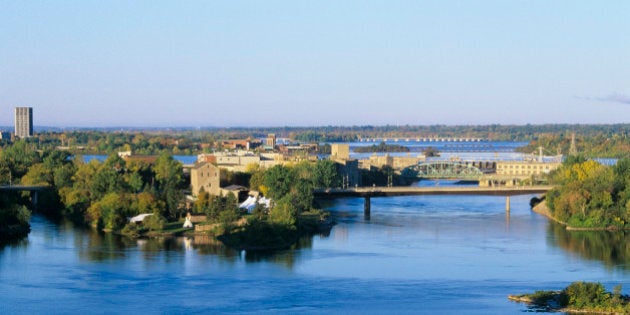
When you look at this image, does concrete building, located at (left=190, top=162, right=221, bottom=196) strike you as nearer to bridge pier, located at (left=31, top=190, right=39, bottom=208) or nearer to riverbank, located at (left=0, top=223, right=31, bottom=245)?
bridge pier, located at (left=31, top=190, right=39, bottom=208)

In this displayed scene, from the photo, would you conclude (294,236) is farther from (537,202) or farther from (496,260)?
(537,202)

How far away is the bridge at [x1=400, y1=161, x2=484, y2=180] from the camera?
1686 inches

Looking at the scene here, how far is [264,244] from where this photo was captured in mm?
22266

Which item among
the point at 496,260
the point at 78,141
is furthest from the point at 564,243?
the point at 78,141

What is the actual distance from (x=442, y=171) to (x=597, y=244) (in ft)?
69.0

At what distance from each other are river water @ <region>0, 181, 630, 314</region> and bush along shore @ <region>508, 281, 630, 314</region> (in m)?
0.30

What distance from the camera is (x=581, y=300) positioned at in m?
16.0

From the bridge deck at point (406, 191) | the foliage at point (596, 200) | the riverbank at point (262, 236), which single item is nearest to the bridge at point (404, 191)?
the bridge deck at point (406, 191)

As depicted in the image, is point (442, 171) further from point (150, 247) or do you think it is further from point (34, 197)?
point (150, 247)

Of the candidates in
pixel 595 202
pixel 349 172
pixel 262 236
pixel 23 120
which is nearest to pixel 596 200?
pixel 595 202

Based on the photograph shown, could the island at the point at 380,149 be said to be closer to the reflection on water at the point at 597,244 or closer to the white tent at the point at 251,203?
the white tent at the point at 251,203

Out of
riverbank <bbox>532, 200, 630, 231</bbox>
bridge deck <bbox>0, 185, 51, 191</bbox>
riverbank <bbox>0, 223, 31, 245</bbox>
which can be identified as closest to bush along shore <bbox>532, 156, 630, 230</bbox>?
riverbank <bbox>532, 200, 630, 231</bbox>

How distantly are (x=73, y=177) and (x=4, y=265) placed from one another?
11236mm

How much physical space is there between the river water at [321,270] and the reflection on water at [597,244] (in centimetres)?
3
